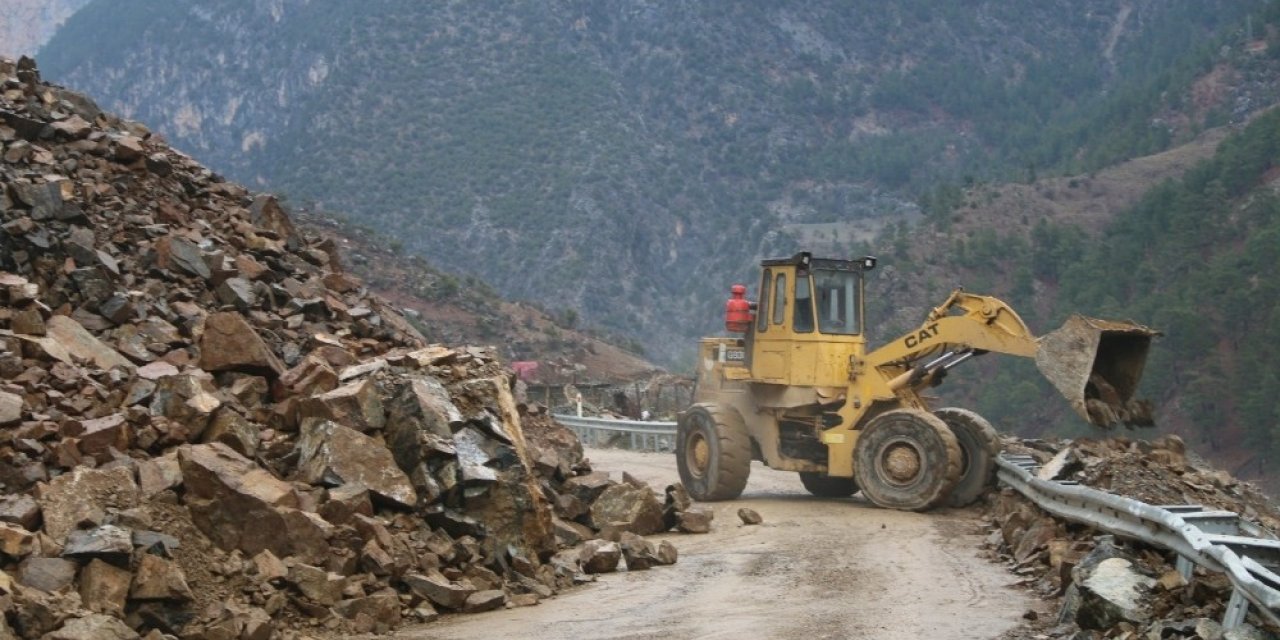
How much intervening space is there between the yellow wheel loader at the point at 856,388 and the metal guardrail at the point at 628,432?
26.0 ft

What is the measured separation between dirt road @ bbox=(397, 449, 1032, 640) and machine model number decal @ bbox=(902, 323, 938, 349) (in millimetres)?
2193

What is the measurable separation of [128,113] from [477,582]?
14337 cm

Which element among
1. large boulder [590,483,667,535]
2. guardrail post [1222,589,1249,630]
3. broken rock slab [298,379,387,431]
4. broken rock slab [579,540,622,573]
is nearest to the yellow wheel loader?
large boulder [590,483,667,535]

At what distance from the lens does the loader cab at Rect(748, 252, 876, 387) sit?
19156 mm

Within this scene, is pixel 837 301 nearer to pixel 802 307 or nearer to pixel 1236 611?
pixel 802 307

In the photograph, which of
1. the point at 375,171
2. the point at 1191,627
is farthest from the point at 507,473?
the point at 375,171

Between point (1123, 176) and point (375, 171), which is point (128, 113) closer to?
point (375, 171)

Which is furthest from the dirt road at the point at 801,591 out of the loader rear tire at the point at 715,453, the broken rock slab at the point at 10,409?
the broken rock slab at the point at 10,409

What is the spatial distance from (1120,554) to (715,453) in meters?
9.56

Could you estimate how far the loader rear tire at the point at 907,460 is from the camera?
17594 millimetres

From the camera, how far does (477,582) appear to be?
11.7 meters

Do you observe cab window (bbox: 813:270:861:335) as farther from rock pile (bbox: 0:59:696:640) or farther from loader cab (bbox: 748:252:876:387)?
rock pile (bbox: 0:59:696:640)

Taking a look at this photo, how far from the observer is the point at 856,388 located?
19047mm

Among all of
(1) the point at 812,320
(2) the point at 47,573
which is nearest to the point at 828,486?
(1) the point at 812,320
